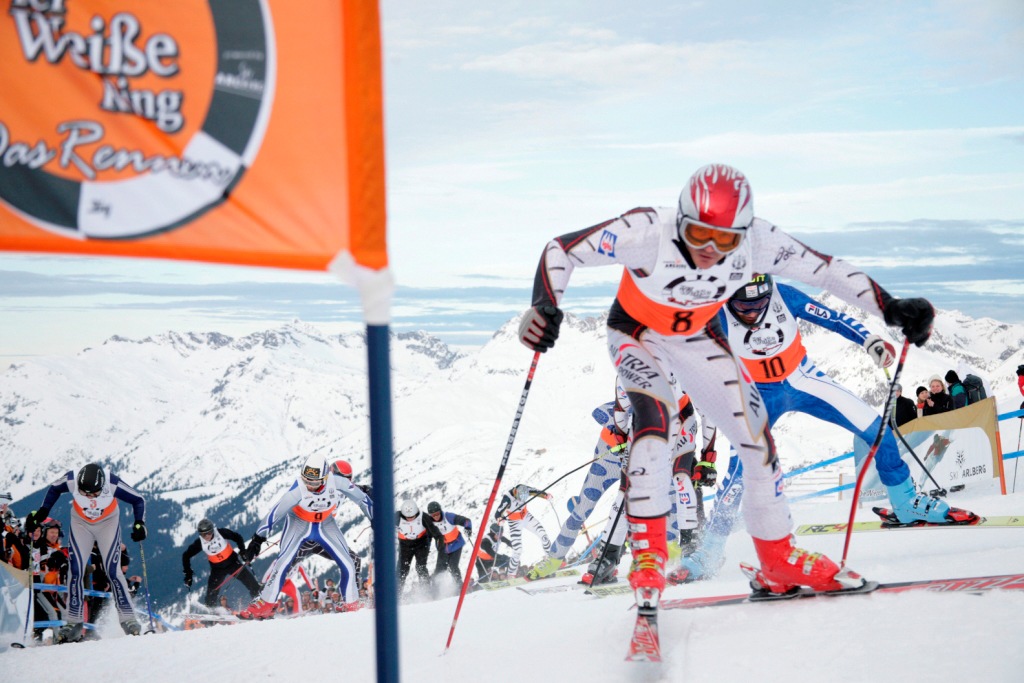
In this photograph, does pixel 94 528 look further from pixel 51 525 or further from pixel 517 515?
pixel 517 515

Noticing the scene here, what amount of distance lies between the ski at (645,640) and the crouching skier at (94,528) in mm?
6223

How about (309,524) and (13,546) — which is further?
(13,546)

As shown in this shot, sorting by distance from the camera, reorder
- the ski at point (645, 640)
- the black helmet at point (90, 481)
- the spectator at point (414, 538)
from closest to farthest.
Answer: the ski at point (645, 640) → the black helmet at point (90, 481) → the spectator at point (414, 538)

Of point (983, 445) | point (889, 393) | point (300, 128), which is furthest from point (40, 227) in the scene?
point (983, 445)

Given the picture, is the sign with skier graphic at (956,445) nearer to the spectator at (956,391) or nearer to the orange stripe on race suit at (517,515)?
the spectator at (956,391)

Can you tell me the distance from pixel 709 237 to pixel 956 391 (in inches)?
338

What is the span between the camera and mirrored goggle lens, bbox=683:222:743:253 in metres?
3.86

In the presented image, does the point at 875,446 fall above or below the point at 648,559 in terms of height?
above

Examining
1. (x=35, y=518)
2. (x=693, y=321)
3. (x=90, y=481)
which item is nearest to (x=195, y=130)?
(x=693, y=321)

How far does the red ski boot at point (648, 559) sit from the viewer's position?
12.8ft

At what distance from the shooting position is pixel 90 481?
8484 mm

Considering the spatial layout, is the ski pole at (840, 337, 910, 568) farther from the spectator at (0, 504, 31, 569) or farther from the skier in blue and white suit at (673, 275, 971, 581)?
the spectator at (0, 504, 31, 569)

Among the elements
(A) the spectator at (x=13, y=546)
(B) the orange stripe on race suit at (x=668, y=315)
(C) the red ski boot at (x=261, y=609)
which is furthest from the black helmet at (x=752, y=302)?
(A) the spectator at (x=13, y=546)

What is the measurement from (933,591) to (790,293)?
267cm
